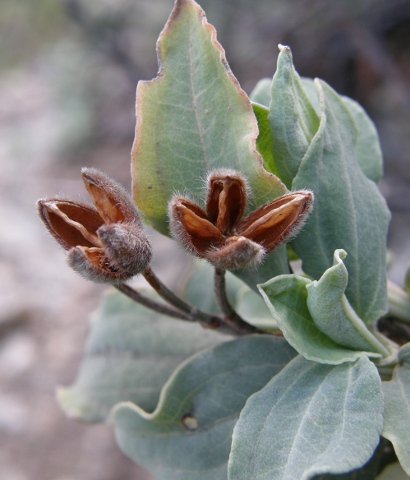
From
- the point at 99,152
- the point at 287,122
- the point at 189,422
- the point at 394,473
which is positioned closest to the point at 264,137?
the point at 287,122

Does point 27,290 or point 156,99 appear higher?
point 156,99

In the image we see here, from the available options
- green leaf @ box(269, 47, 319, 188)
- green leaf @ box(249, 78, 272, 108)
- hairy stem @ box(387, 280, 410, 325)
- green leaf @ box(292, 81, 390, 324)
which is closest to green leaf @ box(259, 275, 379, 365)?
green leaf @ box(292, 81, 390, 324)

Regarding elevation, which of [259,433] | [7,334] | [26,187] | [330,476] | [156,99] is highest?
[156,99]

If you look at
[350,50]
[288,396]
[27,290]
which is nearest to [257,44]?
[350,50]

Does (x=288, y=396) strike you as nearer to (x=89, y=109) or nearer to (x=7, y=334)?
(x=7, y=334)

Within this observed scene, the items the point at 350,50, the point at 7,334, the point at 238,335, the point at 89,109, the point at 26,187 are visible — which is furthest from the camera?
the point at 89,109

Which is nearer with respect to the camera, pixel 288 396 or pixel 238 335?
pixel 288 396

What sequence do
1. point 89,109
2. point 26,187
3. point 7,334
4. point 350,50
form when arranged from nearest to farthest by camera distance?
point 350,50
point 7,334
point 26,187
point 89,109

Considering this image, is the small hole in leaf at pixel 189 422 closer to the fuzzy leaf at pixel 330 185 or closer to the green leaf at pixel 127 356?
the green leaf at pixel 127 356

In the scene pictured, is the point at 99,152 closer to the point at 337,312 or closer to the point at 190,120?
the point at 190,120
